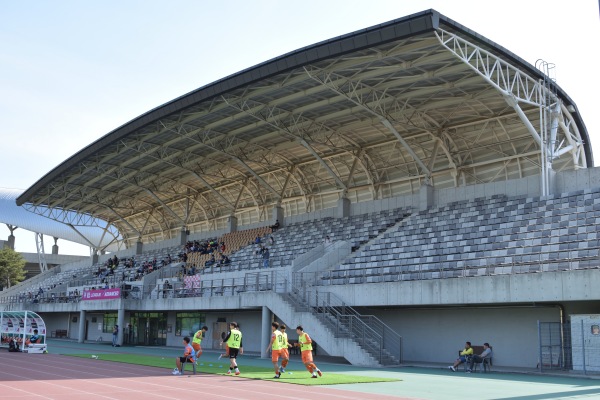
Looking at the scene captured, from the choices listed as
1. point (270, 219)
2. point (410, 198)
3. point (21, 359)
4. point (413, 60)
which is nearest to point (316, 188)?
point (270, 219)

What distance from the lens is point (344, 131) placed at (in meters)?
47.9

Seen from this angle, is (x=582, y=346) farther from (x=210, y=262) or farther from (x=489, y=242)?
(x=210, y=262)

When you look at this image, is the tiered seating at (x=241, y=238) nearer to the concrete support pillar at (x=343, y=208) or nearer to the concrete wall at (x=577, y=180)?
the concrete support pillar at (x=343, y=208)

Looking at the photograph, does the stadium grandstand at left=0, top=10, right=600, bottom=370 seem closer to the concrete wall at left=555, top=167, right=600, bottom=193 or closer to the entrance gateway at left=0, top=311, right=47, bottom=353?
the concrete wall at left=555, top=167, right=600, bottom=193

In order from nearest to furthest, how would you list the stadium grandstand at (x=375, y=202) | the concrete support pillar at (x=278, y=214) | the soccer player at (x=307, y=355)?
the soccer player at (x=307, y=355)
the stadium grandstand at (x=375, y=202)
the concrete support pillar at (x=278, y=214)

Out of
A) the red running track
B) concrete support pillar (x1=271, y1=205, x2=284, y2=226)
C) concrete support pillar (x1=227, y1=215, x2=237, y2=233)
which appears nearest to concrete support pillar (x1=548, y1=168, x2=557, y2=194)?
the red running track

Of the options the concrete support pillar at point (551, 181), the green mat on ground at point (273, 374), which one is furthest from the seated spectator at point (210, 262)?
the concrete support pillar at point (551, 181)

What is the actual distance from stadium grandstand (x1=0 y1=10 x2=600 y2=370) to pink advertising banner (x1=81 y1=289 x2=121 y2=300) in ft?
0.48

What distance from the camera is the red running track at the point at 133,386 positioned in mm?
16000

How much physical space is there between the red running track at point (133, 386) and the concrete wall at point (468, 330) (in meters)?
13.0

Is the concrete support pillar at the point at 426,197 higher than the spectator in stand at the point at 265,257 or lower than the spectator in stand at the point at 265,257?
higher

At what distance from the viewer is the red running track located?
52.5 ft

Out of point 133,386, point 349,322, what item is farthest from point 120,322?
point 133,386

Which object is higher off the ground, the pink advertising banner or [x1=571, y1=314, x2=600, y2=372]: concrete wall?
the pink advertising banner
